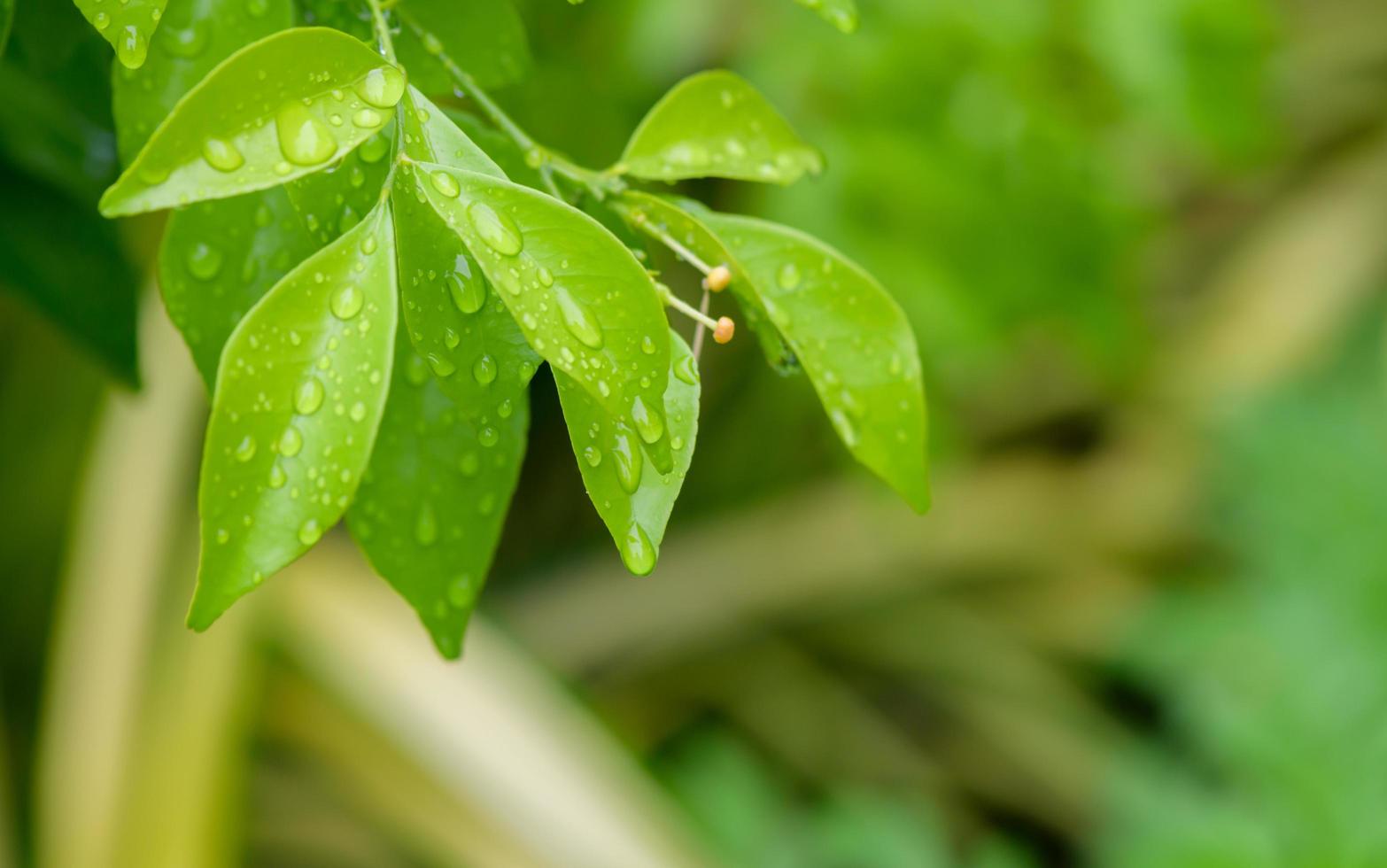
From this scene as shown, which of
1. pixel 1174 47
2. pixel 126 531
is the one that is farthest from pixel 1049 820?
pixel 126 531

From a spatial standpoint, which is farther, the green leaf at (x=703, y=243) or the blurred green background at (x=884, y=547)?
the blurred green background at (x=884, y=547)

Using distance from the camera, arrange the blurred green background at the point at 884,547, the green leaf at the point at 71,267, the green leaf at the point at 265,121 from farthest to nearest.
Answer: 1. the blurred green background at the point at 884,547
2. the green leaf at the point at 71,267
3. the green leaf at the point at 265,121

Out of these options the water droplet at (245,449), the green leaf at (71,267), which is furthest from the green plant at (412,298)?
the green leaf at (71,267)

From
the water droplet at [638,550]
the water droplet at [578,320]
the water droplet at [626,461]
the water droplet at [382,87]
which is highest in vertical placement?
the water droplet at [382,87]

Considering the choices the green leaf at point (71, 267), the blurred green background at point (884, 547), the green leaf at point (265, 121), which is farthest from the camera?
the blurred green background at point (884, 547)

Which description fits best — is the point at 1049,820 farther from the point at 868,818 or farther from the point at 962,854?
the point at 868,818

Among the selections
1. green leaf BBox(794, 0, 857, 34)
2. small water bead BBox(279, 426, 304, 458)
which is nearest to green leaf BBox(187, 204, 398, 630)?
small water bead BBox(279, 426, 304, 458)

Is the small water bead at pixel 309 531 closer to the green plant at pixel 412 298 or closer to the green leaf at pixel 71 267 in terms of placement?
the green plant at pixel 412 298

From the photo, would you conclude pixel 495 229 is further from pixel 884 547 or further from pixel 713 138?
pixel 884 547
